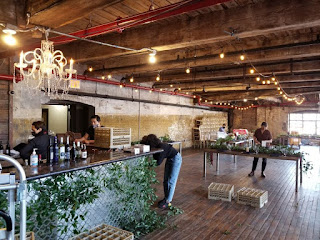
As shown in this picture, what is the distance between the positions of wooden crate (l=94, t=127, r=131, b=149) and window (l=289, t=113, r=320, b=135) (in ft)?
62.2

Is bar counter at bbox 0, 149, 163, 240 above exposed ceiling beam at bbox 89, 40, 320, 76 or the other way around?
the other way around

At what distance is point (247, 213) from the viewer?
4949 millimetres

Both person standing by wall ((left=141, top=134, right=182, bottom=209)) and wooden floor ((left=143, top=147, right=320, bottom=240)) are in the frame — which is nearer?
wooden floor ((left=143, top=147, right=320, bottom=240))

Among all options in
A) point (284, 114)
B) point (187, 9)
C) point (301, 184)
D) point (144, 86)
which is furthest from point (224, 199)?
point (284, 114)

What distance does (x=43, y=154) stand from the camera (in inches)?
162

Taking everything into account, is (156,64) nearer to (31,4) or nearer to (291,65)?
(291,65)

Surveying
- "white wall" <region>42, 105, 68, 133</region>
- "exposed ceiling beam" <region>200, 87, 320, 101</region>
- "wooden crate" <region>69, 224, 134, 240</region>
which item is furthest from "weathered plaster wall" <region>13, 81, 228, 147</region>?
"wooden crate" <region>69, 224, 134, 240</region>

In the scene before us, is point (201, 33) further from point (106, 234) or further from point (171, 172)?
point (106, 234)

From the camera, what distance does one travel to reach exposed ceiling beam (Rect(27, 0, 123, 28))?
3078mm

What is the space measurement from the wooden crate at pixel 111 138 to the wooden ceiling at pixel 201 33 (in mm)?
1876

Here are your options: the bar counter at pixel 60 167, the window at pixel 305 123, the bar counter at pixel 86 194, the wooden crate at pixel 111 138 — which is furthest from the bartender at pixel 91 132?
the window at pixel 305 123

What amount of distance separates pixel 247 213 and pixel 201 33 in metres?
3.62

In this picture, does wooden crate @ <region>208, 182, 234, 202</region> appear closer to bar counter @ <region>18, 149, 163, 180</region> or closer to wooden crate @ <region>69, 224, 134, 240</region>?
bar counter @ <region>18, 149, 163, 180</region>

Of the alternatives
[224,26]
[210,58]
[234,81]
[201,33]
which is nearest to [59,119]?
[234,81]
